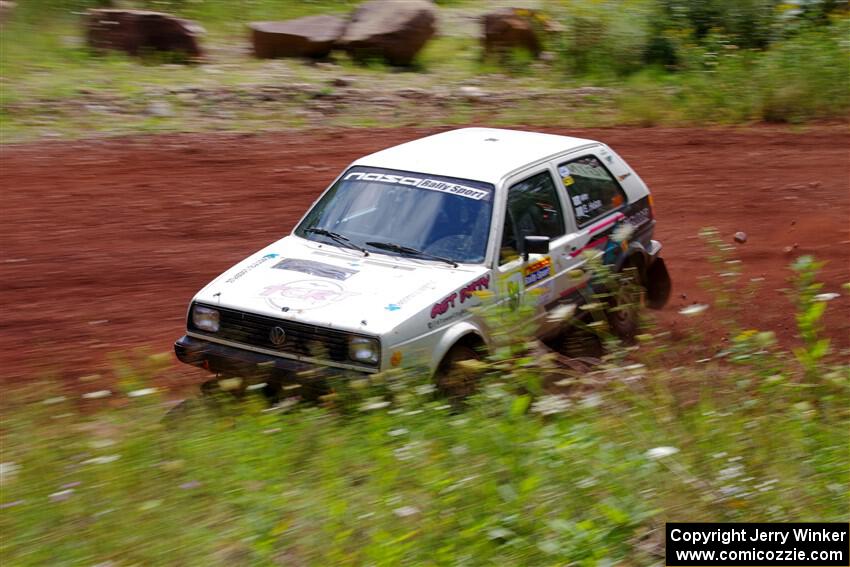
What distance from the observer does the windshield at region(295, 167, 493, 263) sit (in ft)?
21.2

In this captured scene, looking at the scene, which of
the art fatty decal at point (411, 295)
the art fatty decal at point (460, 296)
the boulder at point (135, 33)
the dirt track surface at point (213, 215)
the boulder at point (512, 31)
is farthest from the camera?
the boulder at point (512, 31)

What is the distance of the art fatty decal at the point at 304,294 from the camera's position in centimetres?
575

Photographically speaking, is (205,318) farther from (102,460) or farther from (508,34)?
(508,34)

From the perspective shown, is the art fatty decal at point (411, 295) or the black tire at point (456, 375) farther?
the art fatty decal at point (411, 295)

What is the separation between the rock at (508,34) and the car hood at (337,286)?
1197 cm

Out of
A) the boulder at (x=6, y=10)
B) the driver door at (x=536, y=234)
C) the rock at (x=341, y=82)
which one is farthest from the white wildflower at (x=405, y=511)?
the boulder at (x=6, y=10)

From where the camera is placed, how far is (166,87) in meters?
14.4

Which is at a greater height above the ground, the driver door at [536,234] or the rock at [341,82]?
the rock at [341,82]

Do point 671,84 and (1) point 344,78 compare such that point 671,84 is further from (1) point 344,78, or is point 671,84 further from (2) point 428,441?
(2) point 428,441

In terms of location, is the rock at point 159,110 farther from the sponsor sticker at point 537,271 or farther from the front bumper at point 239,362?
the sponsor sticker at point 537,271

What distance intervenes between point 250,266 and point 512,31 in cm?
1251

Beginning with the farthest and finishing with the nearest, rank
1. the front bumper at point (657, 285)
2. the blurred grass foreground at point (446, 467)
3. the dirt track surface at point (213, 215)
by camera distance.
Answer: the front bumper at point (657, 285)
the dirt track surface at point (213, 215)
the blurred grass foreground at point (446, 467)

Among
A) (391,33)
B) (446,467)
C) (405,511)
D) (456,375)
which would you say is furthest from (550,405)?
(391,33)

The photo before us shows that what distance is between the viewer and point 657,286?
8.45m
